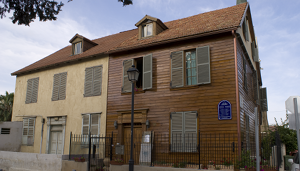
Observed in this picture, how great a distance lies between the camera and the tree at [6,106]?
80.2 feet

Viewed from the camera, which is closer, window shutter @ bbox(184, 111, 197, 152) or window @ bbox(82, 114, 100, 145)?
window shutter @ bbox(184, 111, 197, 152)

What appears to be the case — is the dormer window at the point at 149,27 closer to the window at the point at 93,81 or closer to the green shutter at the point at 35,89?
the window at the point at 93,81

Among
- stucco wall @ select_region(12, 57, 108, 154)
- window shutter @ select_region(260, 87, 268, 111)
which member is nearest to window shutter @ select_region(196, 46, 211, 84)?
stucco wall @ select_region(12, 57, 108, 154)

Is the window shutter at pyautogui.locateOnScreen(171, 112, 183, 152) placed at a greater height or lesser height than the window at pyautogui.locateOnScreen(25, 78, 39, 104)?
lesser

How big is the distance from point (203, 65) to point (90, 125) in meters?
6.81

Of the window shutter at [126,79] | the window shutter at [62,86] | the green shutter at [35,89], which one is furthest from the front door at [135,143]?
the green shutter at [35,89]

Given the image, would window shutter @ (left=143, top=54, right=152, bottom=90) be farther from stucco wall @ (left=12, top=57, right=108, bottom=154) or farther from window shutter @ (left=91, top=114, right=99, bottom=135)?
window shutter @ (left=91, top=114, right=99, bottom=135)

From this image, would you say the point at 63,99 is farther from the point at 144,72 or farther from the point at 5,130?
the point at 144,72

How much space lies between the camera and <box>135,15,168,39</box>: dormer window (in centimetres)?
1397

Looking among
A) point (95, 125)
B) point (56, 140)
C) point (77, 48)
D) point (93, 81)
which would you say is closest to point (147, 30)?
point (93, 81)

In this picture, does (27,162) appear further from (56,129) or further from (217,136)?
(217,136)

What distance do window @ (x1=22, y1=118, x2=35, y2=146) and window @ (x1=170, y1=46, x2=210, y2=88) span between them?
994 cm

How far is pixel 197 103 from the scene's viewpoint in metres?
11.2

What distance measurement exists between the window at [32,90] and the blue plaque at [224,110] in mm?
11956
